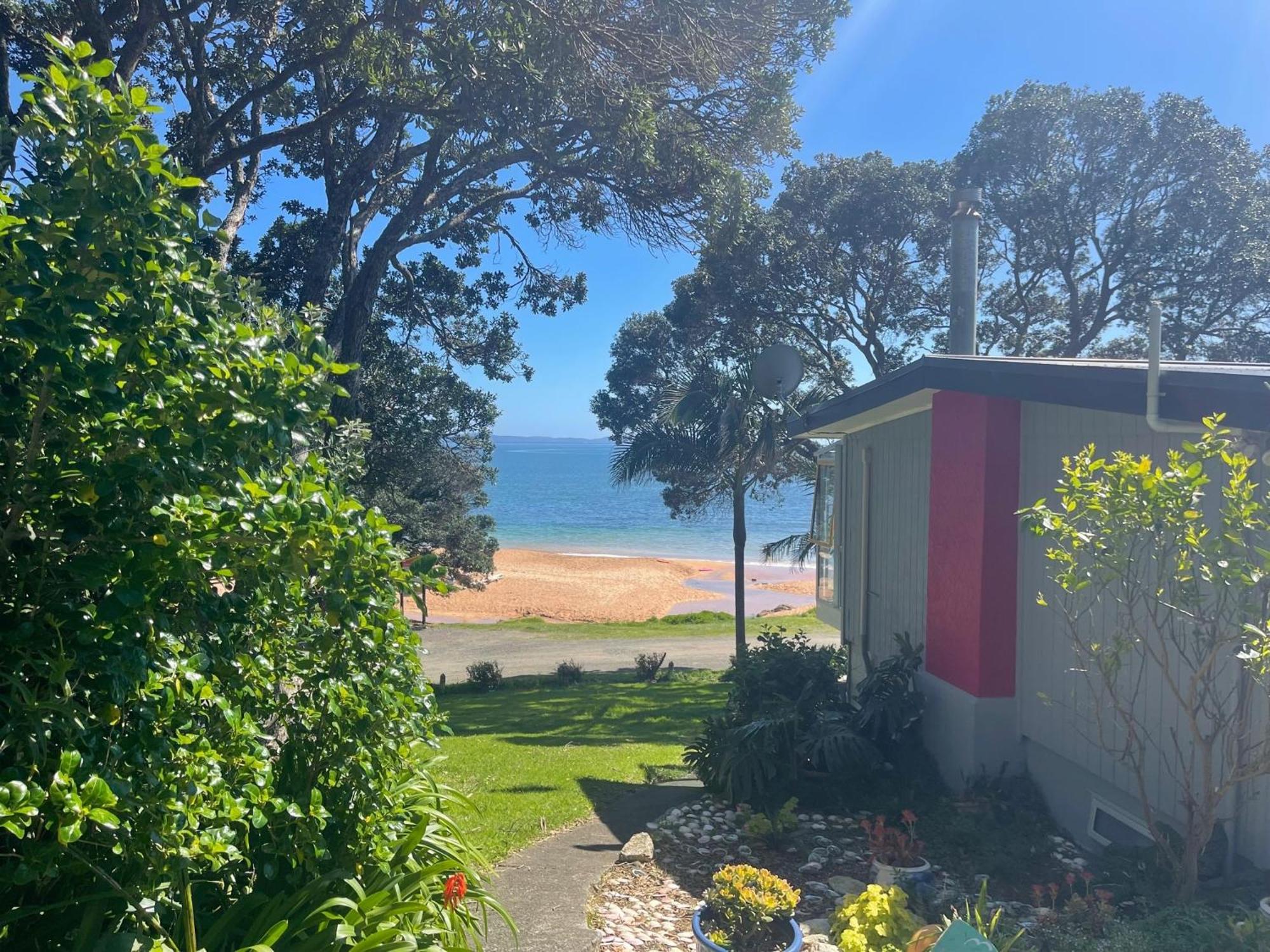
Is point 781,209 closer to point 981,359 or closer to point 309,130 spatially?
point 309,130

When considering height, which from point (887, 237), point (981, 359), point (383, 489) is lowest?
point (383, 489)

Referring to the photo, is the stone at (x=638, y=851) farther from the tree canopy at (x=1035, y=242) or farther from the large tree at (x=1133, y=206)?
the large tree at (x=1133, y=206)

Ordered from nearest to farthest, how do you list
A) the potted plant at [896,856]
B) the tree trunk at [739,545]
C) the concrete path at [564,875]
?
the concrete path at [564,875] → the potted plant at [896,856] → the tree trunk at [739,545]

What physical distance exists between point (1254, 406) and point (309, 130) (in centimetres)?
890

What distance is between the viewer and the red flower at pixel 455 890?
3615mm

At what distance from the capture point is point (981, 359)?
23.7 feet

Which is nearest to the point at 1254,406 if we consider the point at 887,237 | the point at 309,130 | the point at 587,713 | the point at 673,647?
the point at 309,130


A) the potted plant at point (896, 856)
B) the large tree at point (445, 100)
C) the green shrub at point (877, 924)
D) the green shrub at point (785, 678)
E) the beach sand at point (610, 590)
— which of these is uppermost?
the large tree at point (445, 100)

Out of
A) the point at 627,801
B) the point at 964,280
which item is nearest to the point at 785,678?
the point at 627,801

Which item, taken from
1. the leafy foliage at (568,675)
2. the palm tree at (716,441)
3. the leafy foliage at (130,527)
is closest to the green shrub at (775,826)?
the leafy foliage at (130,527)

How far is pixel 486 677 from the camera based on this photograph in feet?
58.1

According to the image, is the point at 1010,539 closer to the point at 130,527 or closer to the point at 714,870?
the point at 714,870

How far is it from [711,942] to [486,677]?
14.2 meters

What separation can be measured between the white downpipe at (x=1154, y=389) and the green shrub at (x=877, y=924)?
2764mm
